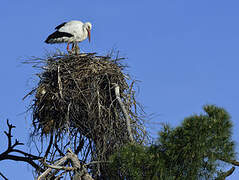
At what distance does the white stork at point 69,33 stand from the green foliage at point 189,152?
588 cm

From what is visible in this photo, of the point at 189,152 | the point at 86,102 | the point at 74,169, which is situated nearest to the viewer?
the point at 189,152

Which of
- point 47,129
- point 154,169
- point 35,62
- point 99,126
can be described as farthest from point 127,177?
point 35,62

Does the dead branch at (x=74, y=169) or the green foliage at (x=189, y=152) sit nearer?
the green foliage at (x=189, y=152)

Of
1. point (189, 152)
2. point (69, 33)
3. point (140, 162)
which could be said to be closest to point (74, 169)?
point (140, 162)

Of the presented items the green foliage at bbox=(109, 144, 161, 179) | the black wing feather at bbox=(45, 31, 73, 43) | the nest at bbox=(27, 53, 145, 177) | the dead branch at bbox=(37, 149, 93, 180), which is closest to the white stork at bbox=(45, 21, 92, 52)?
the black wing feather at bbox=(45, 31, 73, 43)

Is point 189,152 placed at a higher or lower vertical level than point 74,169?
lower

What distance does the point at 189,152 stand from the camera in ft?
16.8

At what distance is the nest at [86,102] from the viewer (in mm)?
7141

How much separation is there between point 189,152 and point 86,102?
2.78 metres

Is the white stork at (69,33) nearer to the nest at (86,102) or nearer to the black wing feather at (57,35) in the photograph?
the black wing feather at (57,35)


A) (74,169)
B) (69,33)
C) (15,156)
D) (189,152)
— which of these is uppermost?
(69,33)

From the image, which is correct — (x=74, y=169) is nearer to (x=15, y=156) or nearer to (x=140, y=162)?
(x=140, y=162)

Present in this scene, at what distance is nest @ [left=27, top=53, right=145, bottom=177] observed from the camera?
7141 mm

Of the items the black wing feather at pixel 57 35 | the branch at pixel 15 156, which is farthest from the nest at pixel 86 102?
the black wing feather at pixel 57 35
